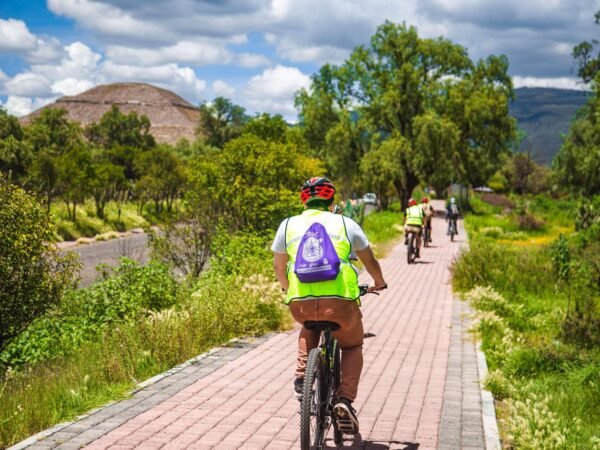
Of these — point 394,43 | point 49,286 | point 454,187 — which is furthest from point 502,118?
point 49,286

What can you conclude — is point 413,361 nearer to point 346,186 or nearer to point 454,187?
point 346,186

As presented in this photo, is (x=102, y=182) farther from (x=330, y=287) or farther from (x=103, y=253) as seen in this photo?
(x=330, y=287)

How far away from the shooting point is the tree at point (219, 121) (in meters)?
120

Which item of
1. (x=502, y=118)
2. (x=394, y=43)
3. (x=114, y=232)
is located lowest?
(x=114, y=232)

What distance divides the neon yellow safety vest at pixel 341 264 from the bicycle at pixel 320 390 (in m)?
0.25

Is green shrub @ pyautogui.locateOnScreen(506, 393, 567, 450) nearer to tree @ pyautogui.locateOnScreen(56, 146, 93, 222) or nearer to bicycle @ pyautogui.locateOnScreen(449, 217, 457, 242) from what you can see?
bicycle @ pyautogui.locateOnScreen(449, 217, 457, 242)

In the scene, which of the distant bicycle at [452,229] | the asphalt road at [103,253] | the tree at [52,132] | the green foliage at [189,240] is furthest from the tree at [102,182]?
the green foliage at [189,240]

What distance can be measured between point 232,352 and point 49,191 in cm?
3049

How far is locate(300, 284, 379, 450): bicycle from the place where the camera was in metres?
4.63

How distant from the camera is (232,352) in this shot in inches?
353

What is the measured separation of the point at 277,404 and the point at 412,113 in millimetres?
45289

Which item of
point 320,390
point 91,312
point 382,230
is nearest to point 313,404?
point 320,390

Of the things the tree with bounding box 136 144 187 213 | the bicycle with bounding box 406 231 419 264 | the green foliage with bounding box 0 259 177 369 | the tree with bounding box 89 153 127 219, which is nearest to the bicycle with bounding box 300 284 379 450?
the green foliage with bounding box 0 259 177 369

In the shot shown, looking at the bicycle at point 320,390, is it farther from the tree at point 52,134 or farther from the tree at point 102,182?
the tree at point 52,134
